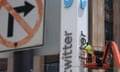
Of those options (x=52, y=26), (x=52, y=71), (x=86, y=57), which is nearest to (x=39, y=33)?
(x=52, y=26)

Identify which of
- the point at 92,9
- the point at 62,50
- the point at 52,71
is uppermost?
the point at 92,9

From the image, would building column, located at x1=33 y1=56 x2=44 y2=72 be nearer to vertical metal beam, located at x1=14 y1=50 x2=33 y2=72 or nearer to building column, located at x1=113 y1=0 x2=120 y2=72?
building column, located at x1=113 y1=0 x2=120 y2=72

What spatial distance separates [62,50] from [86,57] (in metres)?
1.41

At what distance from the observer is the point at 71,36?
1608 centimetres

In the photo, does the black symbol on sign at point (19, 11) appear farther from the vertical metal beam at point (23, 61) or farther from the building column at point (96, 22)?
the building column at point (96, 22)

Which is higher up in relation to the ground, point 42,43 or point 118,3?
point 118,3

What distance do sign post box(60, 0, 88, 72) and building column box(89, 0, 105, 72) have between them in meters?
15.3

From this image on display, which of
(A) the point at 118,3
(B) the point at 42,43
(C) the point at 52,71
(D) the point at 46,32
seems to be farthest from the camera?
(A) the point at 118,3

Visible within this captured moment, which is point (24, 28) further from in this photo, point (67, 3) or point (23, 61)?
point (67, 3)

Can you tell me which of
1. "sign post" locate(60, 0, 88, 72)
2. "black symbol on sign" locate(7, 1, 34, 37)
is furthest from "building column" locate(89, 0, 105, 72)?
"black symbol on sign" locate(7, 1, 34, 37)

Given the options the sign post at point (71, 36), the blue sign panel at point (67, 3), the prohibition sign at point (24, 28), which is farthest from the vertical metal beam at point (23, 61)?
the blue sign panel at point (67, 3)

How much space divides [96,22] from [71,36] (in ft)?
56.6

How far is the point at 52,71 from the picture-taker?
31844 millimetres

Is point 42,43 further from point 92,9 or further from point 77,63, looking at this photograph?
point 92,9
